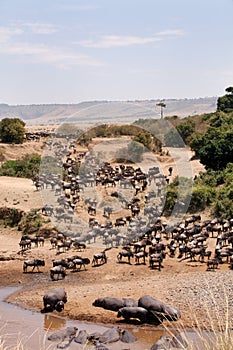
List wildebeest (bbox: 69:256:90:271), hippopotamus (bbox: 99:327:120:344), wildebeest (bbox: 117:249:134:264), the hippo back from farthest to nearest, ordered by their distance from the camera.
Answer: wildebeest (bbox: 117:249:134:264) → wildebeest (bbox: 69:256:90:271) → the hippo back → hippopotamus (bbox: 99:327:120:344)

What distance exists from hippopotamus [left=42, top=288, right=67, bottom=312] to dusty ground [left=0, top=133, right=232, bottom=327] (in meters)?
0.23

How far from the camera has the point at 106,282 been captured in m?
20.9

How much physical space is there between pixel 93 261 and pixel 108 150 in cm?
2629

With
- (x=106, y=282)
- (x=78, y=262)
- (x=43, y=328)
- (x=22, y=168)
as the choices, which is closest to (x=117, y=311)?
(x=43, y=328)

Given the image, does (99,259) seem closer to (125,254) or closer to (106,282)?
(125,254)

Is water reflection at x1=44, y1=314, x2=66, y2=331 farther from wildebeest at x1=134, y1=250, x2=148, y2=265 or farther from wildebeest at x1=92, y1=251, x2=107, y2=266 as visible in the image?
wildebeest at x1=134, y1=250, x2=148, y2=265

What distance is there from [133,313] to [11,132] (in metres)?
46.0

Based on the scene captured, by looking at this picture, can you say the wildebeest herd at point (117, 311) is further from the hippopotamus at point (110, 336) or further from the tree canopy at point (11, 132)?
the tree canopy at point (11, 132)

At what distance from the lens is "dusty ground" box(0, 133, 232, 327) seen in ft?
58.1

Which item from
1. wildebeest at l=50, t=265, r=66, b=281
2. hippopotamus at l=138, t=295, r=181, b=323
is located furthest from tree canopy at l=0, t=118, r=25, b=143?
hippopotamus at l=138, t=295, r=181, b=323

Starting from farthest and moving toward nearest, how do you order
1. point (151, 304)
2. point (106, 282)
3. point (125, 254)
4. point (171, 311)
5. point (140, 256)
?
point (125, 254), point (140, 256), point (106, 282), point (151, 304), point (171, 311)

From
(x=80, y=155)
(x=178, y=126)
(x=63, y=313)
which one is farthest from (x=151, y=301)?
(x=178, y=126)

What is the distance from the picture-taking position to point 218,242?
24203mm

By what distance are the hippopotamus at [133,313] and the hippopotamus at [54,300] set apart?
2.18 metres
